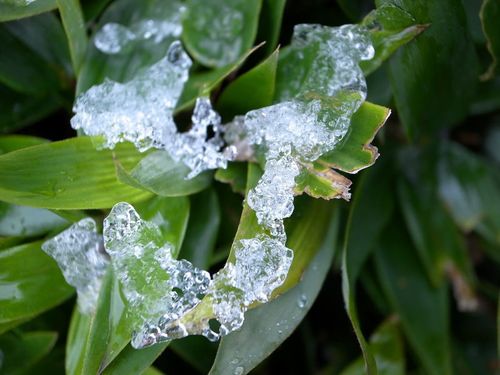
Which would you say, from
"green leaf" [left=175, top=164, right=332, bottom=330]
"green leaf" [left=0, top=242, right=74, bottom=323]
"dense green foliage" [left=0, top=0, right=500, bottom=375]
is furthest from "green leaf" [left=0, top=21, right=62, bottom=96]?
"green leaf" [left=175, top=164, right=332, bottom=330]

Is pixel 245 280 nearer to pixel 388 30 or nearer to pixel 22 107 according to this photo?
pixel 388 30

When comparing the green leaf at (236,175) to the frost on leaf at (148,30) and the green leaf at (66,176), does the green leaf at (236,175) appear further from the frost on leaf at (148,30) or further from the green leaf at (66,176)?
the frost on leaf at (148,30)

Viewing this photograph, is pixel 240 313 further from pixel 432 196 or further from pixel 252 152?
pixel 432 196

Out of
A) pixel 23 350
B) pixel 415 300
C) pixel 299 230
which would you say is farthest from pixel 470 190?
pixel 23 350

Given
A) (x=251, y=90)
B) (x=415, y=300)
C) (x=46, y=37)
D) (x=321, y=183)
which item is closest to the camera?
(x=321, y=183)

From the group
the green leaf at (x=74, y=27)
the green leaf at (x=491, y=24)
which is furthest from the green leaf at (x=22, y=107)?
the green leaf at (x=491, y=24)

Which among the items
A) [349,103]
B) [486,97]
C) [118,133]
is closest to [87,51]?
[118,133]
